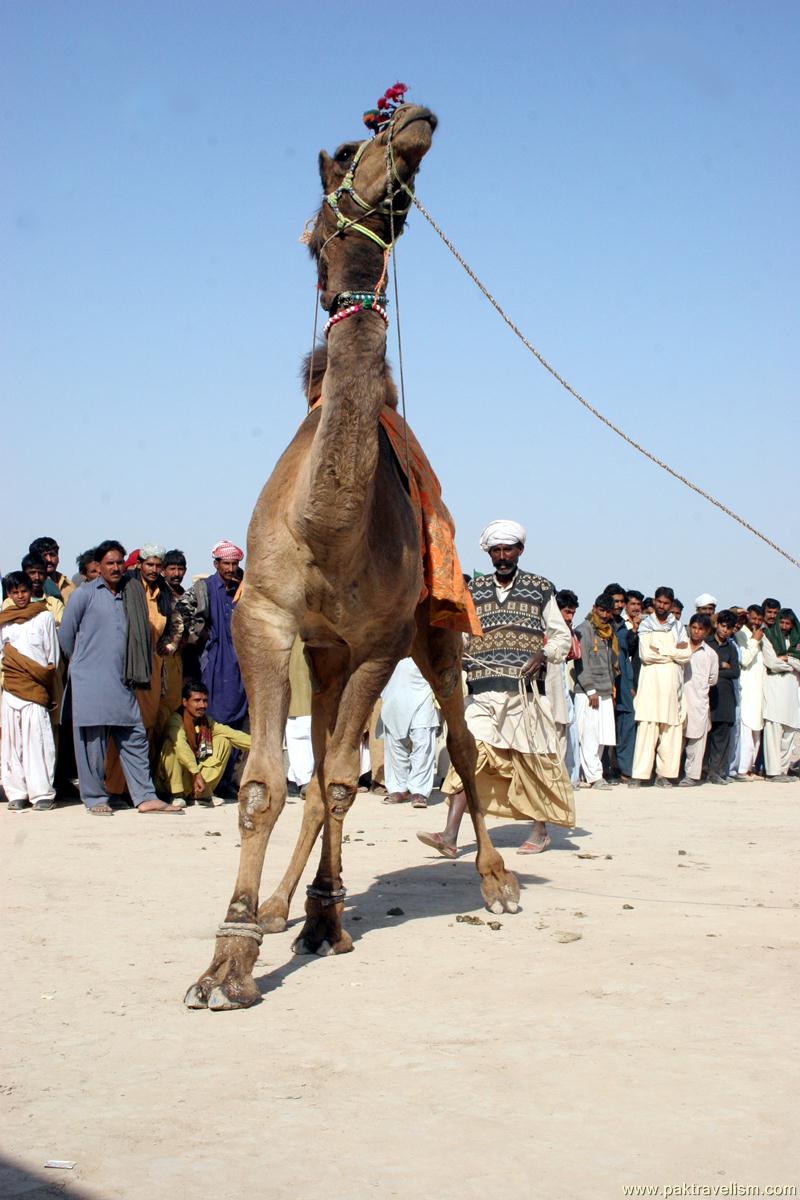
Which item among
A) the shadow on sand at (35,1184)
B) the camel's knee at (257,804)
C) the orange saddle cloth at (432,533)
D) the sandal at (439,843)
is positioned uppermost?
the orange saddle cloth at (432,533)

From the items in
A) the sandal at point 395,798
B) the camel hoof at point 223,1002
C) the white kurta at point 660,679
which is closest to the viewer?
the camel hoof at point 223,1002

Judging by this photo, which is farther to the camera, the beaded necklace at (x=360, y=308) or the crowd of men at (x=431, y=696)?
the crowd of men at (x=431, y=696)

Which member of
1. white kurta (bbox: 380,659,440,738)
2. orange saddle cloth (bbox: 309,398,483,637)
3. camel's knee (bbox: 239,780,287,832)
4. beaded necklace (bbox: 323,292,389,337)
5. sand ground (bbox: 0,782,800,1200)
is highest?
beaded necklace (bbox: 323,292,389,337)

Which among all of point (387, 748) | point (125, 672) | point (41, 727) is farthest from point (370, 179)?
point (387, 748)

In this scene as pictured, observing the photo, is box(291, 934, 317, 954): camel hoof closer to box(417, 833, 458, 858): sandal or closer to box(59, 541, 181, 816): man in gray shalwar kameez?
box(417, 833, 458, 858): sandal

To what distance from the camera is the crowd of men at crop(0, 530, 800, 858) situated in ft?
29.0

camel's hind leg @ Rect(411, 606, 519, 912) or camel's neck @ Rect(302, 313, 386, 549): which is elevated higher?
camel's neck @ Rect(302, 313, 386, 549)

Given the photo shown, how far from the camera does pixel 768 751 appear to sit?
16219mm

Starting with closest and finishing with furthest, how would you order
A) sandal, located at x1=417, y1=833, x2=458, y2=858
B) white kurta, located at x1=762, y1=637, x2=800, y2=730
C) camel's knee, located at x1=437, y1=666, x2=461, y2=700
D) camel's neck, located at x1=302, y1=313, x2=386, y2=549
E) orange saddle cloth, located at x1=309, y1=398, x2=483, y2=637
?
camel's neck, located at x1=302, y1=313, x2=386, y2=549, orange saddle cloth, located at x1=309, y1=398, x2=483, y2=637, camel's knee, located at x1=437, y1=666, x2=461, y2=700, sandal, located at x1=417, y1=833, x2=458, y2=858, white kurta, located at x1=762, y1=637, x2=800, y2=730

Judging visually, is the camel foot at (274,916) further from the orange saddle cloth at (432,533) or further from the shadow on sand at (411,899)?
the orange saddle cloth at (432,533)

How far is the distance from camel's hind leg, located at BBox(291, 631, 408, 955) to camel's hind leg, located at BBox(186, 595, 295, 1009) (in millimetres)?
409

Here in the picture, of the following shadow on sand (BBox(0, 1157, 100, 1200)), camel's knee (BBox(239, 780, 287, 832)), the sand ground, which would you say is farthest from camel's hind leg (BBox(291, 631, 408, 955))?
shadow on sand (BBox(0, 1157, 100, 1200))

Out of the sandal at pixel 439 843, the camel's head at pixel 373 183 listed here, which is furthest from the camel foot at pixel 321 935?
the camel's head at pixel 373 183

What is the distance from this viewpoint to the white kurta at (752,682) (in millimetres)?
16109
